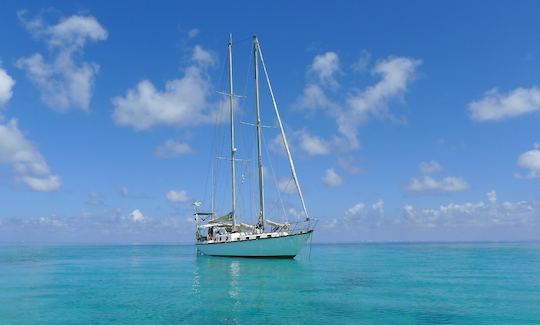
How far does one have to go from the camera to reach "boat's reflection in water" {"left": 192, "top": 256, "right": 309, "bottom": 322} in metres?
27.8

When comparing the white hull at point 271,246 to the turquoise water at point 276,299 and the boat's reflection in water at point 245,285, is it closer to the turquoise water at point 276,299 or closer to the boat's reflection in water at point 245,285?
the boat's reflection in water at point 245,285

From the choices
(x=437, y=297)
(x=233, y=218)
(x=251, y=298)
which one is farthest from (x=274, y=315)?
(x=233, y=218)

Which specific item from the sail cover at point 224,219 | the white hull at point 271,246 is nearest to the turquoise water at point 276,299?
the white hull at point 271,246

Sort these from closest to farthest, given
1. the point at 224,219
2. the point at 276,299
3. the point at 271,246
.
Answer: the point at 276,299 < the point at 271,246 < the point at 224,219

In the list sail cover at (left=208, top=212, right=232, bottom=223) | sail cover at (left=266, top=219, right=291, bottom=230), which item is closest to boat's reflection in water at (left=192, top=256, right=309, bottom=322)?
sail cover at (left=266, top=219, right=291, bottom=230)

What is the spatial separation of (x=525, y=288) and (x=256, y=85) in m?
38.7

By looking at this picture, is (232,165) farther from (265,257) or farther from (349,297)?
(349,297)

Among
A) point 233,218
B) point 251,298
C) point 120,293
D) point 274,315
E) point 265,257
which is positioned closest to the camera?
point 274,315

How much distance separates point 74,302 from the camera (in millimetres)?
30312

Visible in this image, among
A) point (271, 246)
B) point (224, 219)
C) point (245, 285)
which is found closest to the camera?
point (245, 285)

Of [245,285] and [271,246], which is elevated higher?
[271,246]

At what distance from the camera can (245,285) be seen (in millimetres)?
36656

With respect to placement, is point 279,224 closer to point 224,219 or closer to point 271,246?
point 271,246

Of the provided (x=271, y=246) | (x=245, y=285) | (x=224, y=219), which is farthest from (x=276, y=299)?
(x=224, y=219)
